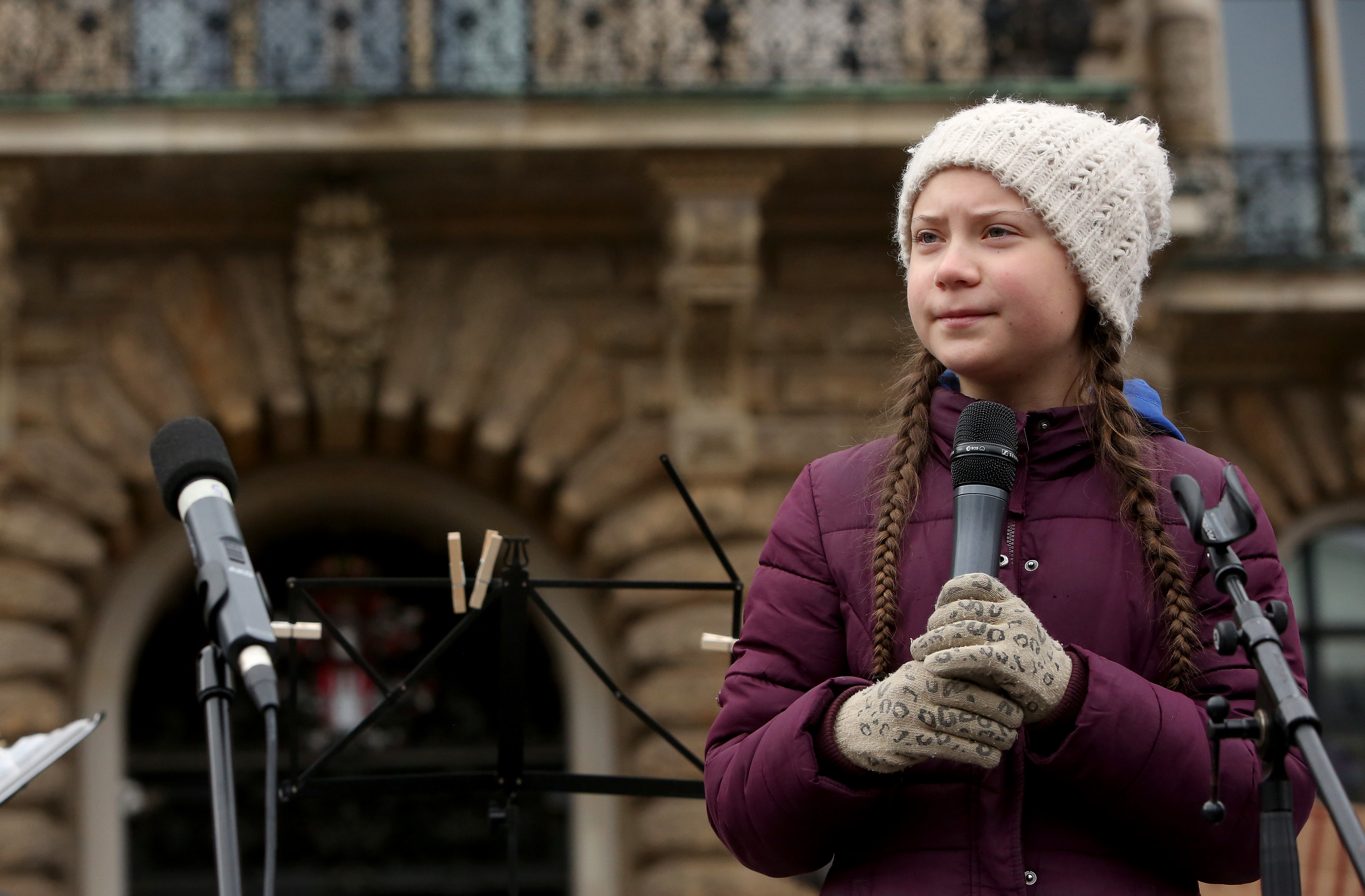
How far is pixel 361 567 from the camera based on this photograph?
352 inches

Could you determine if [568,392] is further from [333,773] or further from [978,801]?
[978,801]

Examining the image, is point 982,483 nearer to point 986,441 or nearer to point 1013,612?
point 986,441

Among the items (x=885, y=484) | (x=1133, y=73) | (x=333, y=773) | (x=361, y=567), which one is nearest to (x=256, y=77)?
(x=361, y=567)

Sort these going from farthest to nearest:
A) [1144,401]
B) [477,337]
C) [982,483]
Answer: [477,337]
[1144,401]
[982,483]

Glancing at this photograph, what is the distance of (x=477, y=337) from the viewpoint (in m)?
8.19

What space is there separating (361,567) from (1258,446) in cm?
451

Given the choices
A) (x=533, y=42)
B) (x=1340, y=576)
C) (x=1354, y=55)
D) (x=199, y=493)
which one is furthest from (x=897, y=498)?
(x=1354, y=55)

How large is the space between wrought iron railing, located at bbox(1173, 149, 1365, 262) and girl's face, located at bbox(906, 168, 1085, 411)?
694 centimetres

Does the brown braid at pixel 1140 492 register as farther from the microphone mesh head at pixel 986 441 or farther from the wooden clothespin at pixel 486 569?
the wooden clothespin at pixel 486 569

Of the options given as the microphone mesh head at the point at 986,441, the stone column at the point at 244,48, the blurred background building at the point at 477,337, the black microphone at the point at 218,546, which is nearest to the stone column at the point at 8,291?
the blurred background building at the point at 477,337

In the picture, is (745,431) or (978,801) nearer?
(978,801)

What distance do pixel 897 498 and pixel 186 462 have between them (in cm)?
102

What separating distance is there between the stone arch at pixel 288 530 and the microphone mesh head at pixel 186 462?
5739 mm

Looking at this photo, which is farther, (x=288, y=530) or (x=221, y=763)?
(x=288, y=530)
